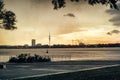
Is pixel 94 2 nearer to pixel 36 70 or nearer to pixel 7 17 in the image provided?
pixel 36 70

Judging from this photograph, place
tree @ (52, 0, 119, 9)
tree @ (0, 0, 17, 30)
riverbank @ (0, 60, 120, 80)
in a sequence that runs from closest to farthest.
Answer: tree @ (52, 0, 119, 9) < riverbank @ (0, 60, 120, 80) < tree @ (0, 0, 17, 30)

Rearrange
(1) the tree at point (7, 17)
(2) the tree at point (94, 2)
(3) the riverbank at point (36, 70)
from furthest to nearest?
(1) the tree at point (7, 17)
(3) the riverbank at point (36, 70)
(2) the tree at point (94, 2)

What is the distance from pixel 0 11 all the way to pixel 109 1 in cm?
3931

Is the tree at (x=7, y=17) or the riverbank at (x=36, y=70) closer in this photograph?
the riverbank at (x=36, y=70)

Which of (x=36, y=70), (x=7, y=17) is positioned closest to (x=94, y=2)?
(x=36, y=70)

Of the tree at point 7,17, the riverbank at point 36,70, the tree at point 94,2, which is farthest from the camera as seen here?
the tree at point 7,17

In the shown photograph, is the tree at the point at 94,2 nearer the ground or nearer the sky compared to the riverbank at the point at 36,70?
nearer the sky

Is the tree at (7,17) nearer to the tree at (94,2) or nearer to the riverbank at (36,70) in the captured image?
the riverbank at (36,70)

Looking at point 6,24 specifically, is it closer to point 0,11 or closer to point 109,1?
point 0,11

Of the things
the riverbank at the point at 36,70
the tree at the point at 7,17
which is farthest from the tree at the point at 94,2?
the tree at the point at 7,17

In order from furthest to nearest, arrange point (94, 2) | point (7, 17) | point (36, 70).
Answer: point (7, 17), point (36, 70), point (94, 2)

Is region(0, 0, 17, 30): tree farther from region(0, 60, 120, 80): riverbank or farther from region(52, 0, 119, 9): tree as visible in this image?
region(52, 0, 119, 9): tree

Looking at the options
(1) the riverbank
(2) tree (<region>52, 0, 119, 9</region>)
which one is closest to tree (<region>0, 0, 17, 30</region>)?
(1) the riverbank

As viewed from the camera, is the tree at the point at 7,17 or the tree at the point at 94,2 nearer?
the tree at the point at 94,2
